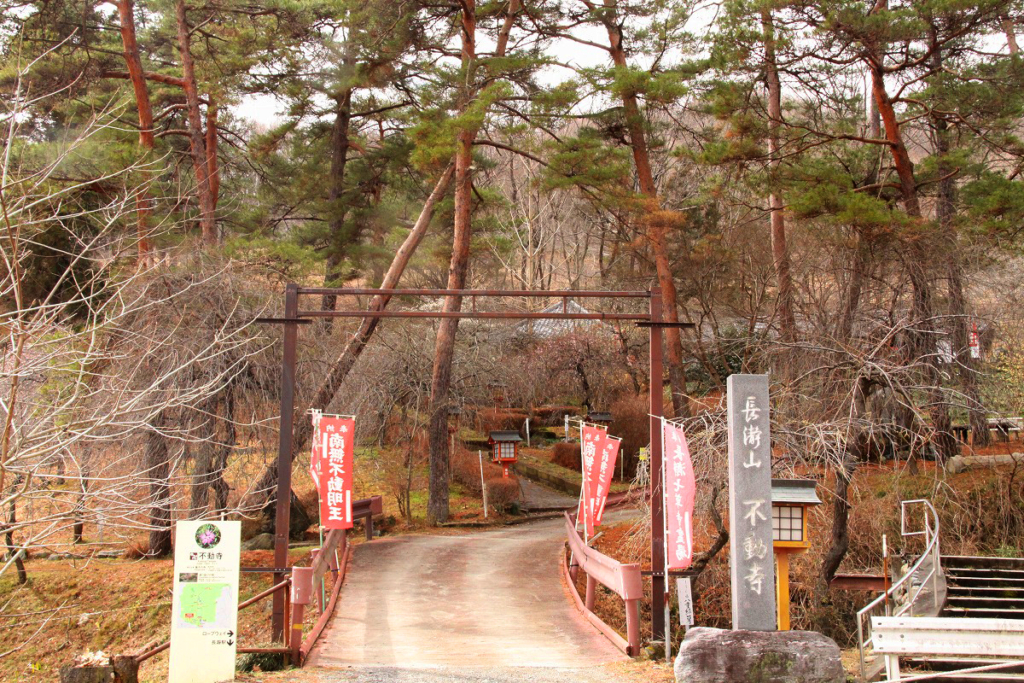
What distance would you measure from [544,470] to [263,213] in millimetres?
13000

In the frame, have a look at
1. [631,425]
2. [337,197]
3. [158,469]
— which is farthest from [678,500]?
[631,425]

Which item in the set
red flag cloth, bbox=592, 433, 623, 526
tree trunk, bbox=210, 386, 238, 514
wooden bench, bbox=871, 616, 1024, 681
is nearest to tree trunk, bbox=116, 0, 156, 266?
tree trunk, bbox=210, 386, 238, 514

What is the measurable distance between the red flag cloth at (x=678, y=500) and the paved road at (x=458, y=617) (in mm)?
1362

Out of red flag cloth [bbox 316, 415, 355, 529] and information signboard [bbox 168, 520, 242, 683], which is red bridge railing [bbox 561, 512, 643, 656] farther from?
information signboard [bbox 168, 520, 242, 683]

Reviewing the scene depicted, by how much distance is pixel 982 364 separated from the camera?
17750 mm

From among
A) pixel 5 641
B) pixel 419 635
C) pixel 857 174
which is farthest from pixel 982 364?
pixel 5 641

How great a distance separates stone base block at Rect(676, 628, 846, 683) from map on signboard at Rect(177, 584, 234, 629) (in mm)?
4292

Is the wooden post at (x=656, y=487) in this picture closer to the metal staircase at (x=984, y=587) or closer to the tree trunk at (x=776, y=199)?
the metal staircase at (x=984, y=587)

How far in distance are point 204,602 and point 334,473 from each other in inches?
184

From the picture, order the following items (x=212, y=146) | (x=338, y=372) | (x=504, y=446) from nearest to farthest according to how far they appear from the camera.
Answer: (x=338, y=372)
(x=212, y=146)
(x=504, y=446)

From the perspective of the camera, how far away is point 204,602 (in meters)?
8.46

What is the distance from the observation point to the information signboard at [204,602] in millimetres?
8328

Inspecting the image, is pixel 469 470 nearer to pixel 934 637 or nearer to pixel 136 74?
pixel 136 74

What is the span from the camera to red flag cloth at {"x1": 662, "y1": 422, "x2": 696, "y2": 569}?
34.4 feet
